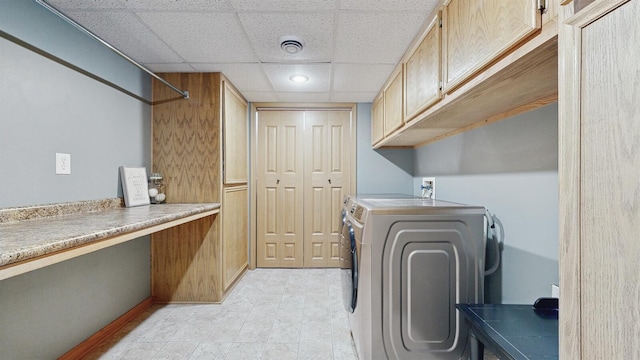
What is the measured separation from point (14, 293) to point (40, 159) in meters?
0.67

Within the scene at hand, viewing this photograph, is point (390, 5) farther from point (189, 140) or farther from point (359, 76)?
point (189, 140)

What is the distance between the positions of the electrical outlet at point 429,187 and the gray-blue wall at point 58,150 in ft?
8.57

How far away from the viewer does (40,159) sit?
5.09 feet

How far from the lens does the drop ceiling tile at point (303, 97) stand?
10.4 ft

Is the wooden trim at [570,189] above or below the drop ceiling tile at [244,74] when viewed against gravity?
below

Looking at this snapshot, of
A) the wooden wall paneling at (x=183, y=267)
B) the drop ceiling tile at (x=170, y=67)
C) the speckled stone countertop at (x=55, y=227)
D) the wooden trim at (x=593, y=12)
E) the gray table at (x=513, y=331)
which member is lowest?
the wooden wall paneling at (x=183, y=267)

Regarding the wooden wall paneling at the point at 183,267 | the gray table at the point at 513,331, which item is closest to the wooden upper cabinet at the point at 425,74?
the gray table at the point at 513,331

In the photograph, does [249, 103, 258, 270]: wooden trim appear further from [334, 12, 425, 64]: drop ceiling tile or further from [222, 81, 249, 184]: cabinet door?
[334, 12, 425, 64]: drop ceiling tile

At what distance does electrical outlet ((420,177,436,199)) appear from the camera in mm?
2756

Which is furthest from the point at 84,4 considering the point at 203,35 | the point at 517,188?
the point at 517,188

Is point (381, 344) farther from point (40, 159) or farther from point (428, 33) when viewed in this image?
point (40, 159)

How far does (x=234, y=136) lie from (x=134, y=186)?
1045mm

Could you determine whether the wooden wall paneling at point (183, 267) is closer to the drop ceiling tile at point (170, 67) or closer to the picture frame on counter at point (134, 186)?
the picture frame on counter at point (134, 186)

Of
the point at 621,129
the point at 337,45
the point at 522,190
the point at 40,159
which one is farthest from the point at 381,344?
the point at 40,159
